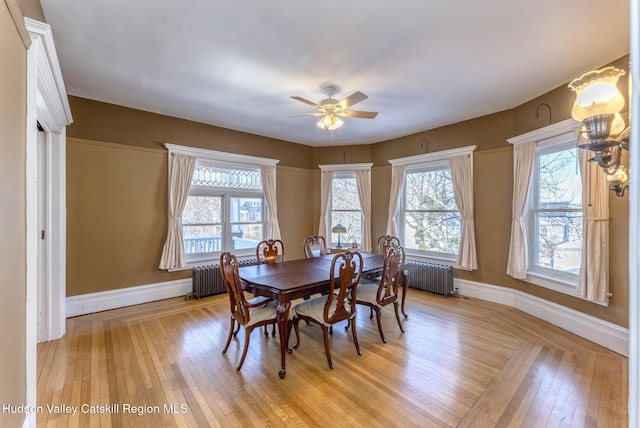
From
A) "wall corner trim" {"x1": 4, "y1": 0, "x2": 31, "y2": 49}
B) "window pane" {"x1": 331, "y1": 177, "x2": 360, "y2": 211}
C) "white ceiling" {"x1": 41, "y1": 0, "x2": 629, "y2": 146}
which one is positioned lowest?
"window pane" {"x1": 331, "y1": 177, "x2": 360, "y2": 211}

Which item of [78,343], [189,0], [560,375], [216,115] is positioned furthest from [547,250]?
[78,343]

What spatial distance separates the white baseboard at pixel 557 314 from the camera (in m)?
2.87

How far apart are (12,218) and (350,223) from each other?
505cm

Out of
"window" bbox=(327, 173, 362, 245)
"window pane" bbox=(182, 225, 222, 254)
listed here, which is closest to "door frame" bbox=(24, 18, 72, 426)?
"window pane" bbox=(182, 225, 222, 254)

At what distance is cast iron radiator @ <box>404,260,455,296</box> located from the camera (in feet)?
14.9

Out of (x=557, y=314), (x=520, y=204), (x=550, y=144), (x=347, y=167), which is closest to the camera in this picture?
(x=557, y=314)

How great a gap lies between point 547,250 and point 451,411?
274 cm

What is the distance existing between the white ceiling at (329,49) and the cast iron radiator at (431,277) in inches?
97.4

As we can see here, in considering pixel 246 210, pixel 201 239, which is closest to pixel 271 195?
pixel 246 210

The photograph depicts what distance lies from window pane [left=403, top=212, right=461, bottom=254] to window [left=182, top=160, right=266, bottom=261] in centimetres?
279

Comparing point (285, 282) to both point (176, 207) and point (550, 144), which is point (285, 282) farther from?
point (550, 144)

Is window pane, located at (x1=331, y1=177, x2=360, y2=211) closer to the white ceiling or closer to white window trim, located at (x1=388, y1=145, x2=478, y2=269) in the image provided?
white window trim, located at (x1=388, y1=145, x2=478, y2=269)

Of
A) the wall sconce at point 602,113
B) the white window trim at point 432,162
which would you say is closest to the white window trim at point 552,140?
the white window trim at point 432,162

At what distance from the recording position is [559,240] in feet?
11.7
